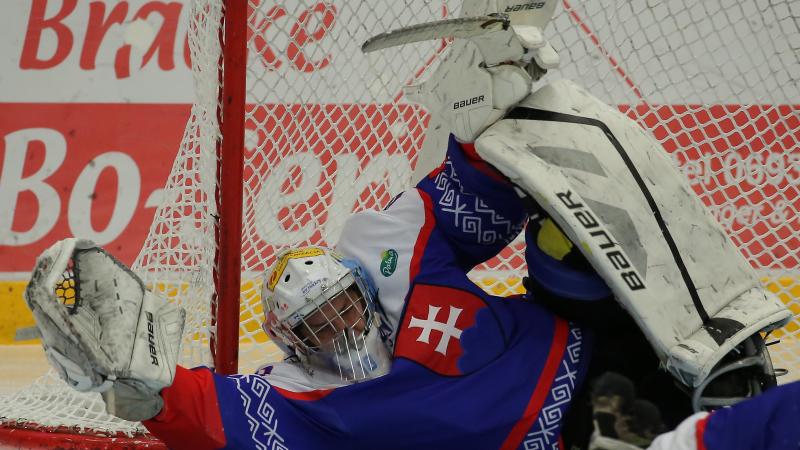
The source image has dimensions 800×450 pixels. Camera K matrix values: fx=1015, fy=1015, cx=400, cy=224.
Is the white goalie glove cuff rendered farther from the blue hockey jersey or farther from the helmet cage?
the helmet cage

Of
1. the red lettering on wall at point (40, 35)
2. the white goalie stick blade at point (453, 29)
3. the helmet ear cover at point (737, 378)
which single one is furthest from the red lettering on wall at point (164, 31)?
the helmet ear cover at point (737, 378)

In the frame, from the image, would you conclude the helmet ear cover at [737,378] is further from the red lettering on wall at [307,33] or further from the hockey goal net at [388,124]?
the red lettering on wall at [307,33]

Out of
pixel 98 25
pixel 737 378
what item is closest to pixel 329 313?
pixel 737 378

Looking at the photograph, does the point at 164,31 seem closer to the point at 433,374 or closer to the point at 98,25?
the point at 98,25

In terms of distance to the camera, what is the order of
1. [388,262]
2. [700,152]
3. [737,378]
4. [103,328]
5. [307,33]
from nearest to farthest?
[103,328], [737,378], [388,262], [307,33], [700,152]

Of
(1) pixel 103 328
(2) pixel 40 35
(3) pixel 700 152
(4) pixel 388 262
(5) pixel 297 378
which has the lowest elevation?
(5) pixel 297 378

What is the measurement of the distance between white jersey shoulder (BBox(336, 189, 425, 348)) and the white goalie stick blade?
32cm

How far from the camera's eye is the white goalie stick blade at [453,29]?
173 cm

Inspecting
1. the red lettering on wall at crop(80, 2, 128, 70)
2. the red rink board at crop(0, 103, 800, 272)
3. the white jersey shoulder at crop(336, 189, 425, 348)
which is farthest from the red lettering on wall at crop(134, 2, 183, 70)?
the white jersey shoulder at crop(336, 189, 425, 348)

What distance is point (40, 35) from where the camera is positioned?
3.80m

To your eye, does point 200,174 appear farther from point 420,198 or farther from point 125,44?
point 125,44

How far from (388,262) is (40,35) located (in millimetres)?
2445

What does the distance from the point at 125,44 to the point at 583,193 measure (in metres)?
2.58

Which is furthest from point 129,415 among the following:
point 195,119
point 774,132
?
point 774,132
